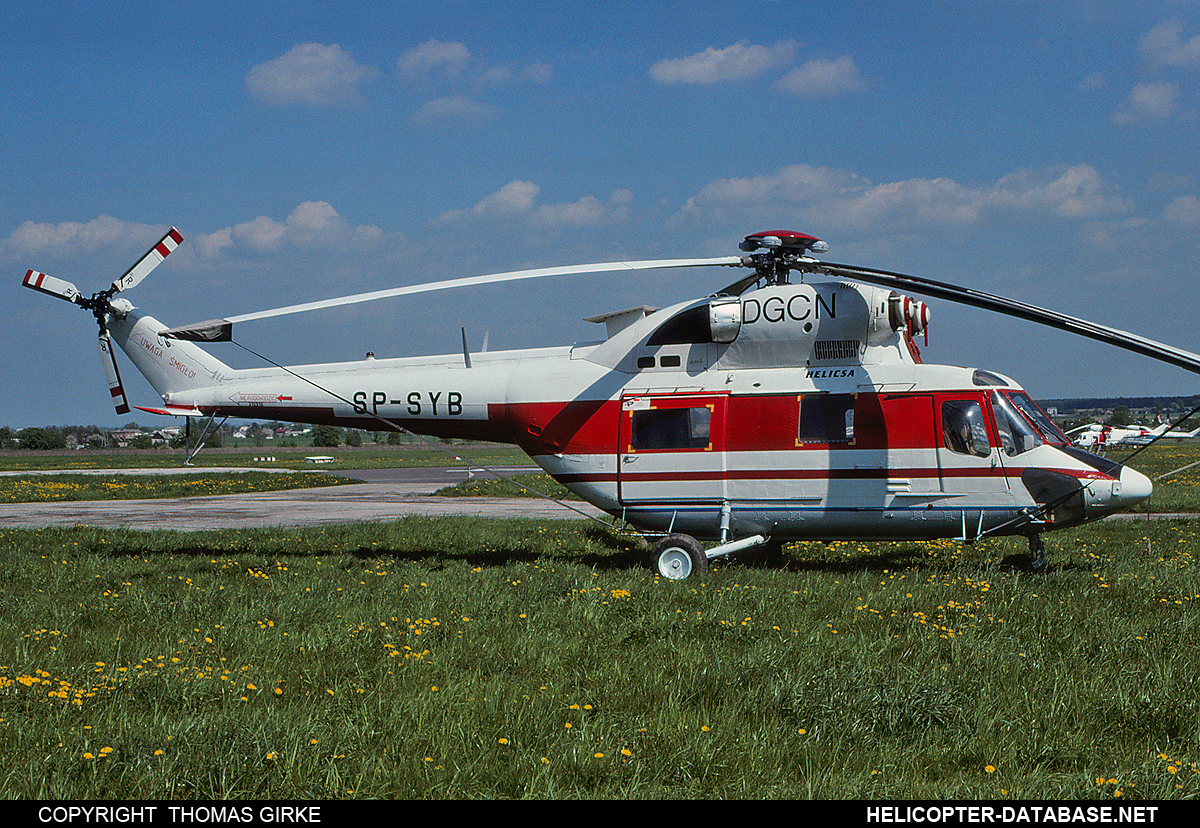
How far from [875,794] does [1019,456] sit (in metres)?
8.35

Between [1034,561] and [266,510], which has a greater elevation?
Answer: [1034,561]

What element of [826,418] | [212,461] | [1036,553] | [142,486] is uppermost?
[826,418]

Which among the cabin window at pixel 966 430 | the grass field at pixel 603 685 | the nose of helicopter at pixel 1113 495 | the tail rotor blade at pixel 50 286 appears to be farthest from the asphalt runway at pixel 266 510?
the nose of helicopter at pixel 1113 495

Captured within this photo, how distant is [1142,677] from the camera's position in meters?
6.12

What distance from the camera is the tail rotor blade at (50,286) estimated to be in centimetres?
1373

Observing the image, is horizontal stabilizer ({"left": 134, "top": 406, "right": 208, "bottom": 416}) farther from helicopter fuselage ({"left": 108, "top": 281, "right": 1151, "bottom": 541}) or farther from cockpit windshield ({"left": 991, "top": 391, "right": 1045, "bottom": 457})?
cockpit windshield ({"left": 991, "top": 391, "right": 1045, "bottom": 457})

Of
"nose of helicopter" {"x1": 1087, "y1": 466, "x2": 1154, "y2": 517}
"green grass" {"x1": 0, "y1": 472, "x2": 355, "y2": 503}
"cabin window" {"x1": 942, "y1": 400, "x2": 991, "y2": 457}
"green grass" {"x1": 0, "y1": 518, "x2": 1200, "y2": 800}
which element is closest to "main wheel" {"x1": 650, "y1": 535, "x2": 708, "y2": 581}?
"green grass" {"x1": 0, "y1": 518, "x2": 1200, "y2": 800}

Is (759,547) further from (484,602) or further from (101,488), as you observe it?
(101,488)

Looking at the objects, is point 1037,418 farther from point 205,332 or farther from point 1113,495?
point 205,332

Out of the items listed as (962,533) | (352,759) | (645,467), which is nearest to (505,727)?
(352,759)

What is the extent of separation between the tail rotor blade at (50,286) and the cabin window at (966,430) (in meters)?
14.8

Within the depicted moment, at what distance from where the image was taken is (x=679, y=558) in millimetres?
11773

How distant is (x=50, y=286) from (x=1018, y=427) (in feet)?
51.8

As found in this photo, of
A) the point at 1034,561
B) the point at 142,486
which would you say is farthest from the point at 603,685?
the point at 142,486
